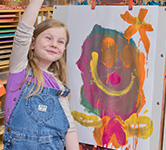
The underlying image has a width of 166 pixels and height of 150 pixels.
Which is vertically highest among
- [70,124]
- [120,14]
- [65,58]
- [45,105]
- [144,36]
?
[120,14]

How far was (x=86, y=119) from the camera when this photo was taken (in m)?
1.60

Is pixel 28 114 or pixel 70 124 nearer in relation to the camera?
pixel 28 114

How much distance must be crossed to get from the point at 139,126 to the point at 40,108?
1.68 ft

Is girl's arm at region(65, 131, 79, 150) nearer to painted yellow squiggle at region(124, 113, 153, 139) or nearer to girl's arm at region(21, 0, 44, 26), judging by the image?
painted yellow squiggle at region(124, 113, 153, 139)

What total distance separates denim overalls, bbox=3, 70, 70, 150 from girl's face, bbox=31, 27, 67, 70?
0.13m

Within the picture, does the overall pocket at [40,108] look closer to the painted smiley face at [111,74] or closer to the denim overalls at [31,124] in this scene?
the denim overalls at [31,124]

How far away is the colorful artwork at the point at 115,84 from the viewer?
1.47m

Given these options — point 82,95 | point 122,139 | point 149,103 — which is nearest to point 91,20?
point 82,95

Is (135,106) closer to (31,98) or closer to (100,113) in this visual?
(100,113)

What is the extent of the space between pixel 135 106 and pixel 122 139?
18cm

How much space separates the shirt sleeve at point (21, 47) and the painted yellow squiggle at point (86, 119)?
471 millimetres

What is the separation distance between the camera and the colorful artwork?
1468 millimetres

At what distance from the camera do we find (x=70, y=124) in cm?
140

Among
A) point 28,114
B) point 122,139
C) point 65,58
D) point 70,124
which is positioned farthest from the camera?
point 65,58
